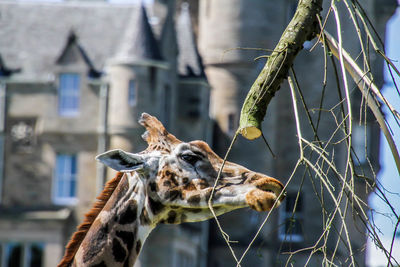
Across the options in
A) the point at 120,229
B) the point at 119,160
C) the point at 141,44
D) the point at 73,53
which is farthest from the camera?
the point at 73,53

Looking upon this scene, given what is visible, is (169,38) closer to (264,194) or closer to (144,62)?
(144,62)

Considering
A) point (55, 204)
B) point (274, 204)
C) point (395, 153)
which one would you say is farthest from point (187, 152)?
point (55, 204)

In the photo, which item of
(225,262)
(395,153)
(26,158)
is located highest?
(395,153)

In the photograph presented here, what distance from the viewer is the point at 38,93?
44.4 meters

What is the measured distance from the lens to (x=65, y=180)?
44.7 m

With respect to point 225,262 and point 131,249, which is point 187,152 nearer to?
point 131,249

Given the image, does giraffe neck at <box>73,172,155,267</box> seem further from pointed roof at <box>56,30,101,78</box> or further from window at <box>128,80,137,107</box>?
pointed roof at <box>56,30,101,78</box>

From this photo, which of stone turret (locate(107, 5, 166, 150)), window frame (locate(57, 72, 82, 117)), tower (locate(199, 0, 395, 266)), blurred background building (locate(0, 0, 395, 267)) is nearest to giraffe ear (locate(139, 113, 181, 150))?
blurred background building (locate(0, 0, 395, 267))

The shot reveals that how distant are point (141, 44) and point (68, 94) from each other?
3.49 metres

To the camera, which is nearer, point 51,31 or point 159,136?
point 159,136

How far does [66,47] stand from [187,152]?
36.4 meters

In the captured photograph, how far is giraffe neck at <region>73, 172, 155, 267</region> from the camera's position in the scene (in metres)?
7.99

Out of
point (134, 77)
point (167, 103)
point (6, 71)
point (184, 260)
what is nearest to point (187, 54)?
point (167, 103)

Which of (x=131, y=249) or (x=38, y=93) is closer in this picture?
(x=131, y=249)
